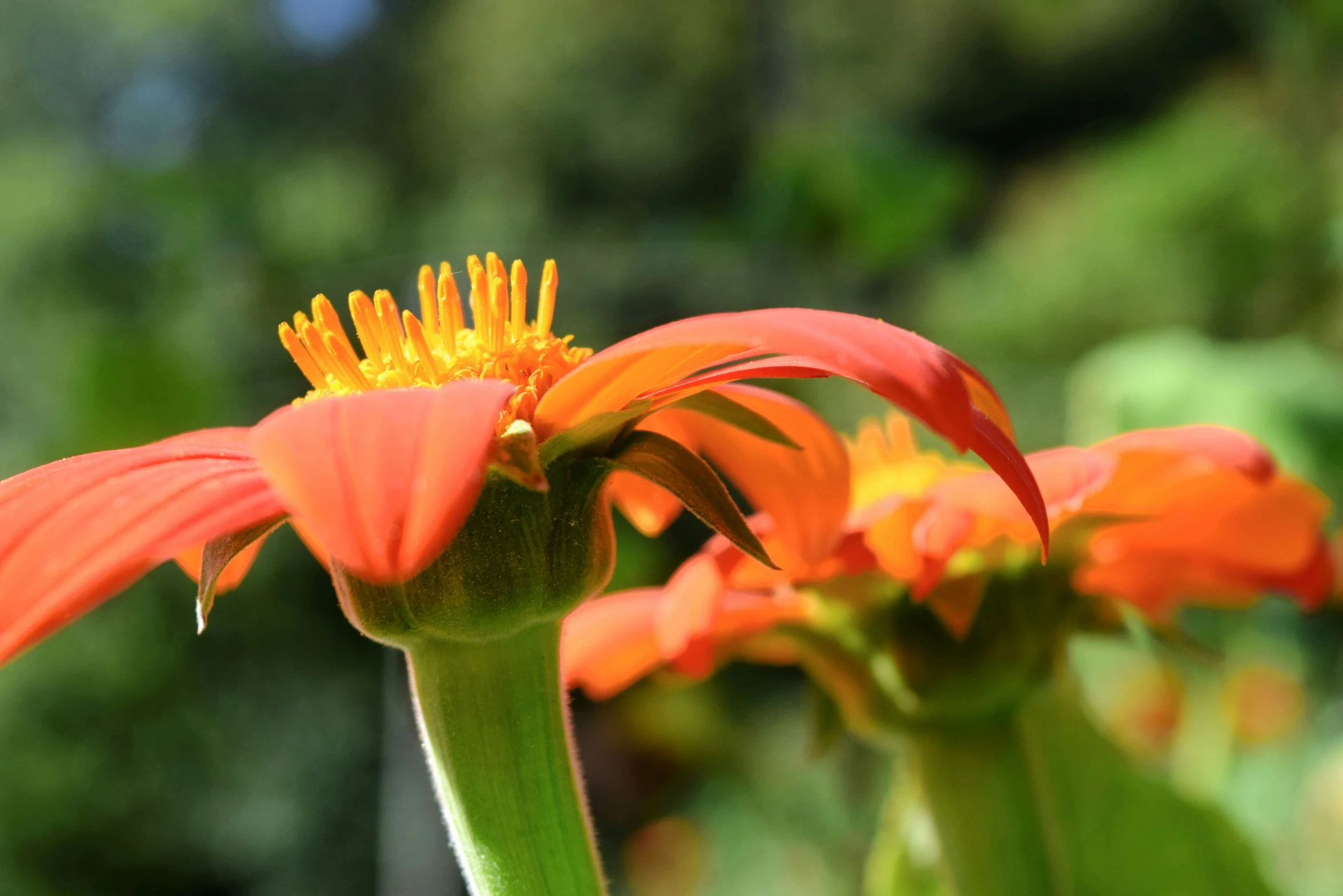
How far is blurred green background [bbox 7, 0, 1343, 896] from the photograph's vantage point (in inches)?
41.8

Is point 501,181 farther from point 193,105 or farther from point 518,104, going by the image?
point 193,105

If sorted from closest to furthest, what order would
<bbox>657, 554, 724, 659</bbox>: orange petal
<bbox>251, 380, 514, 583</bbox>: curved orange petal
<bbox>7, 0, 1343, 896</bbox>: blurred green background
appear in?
<bbox>251, 380, 514, 583</bbox>: curved orange petal, <bbox>657, 554, 724, 659</bbox>: orange petal, <bbox>7, 0, 1343, 896</bbox>: blurred green background

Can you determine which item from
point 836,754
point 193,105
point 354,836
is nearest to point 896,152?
point 836,754

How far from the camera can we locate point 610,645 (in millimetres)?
268

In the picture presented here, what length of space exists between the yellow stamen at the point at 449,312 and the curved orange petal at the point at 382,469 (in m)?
0.08

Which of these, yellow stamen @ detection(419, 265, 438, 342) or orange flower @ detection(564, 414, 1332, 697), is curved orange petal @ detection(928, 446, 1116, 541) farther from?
yellow stamen @ detection(419, 265, 438, 342)

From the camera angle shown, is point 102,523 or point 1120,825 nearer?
point 102,523

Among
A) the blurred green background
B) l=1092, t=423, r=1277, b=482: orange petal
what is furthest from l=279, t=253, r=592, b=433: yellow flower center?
the blurred green background

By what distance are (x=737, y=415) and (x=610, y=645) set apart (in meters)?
0.09

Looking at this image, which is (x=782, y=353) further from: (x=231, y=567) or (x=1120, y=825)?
(x=1120, y=825)

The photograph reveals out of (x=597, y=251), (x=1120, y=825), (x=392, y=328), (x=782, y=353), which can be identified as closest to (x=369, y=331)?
(x=392, y=328)

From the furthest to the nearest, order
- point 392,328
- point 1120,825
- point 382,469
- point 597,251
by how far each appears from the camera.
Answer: point 597,251, point 1120,825, point 392,328, point 382,469

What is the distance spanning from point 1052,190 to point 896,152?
1754 millimetres

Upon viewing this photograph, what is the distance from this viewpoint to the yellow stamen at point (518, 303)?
221 mm
